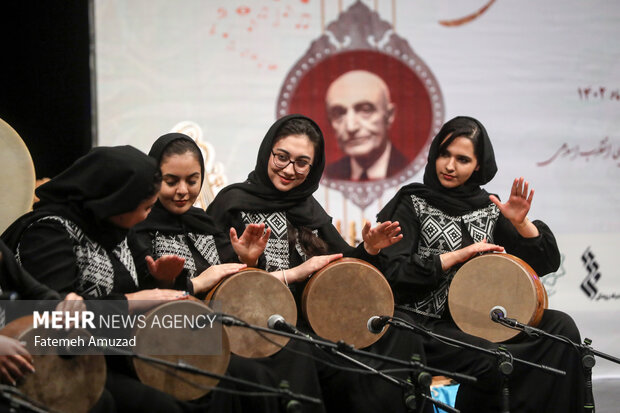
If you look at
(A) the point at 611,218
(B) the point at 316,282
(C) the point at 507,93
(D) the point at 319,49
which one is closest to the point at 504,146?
(C) the point at 507,93

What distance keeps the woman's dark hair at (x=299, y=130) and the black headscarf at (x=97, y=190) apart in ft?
3.41

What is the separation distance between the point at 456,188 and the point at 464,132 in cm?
30

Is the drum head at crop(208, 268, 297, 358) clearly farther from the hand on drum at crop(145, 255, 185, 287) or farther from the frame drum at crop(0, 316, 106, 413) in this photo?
the frame drum at crop(0, 316, 106, 413)

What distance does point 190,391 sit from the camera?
8.98 ft

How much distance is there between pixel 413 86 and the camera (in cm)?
559

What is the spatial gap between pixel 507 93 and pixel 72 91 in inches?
121

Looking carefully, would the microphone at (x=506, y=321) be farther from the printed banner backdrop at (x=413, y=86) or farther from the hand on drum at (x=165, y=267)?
the printed banner backdrop at (x=413, y=86)

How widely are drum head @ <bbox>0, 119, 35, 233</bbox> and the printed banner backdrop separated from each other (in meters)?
1.58

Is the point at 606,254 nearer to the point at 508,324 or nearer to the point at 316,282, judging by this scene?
the point at 508,324

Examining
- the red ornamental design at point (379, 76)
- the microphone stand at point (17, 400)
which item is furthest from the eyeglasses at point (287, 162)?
the microphone stand at point (17, 400)

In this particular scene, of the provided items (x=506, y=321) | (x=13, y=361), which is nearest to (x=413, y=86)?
(x=506, y=321)

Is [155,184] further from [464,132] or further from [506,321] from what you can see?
[464,132]

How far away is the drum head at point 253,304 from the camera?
3088 mm

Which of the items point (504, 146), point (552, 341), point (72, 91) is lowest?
point (552, 341)
